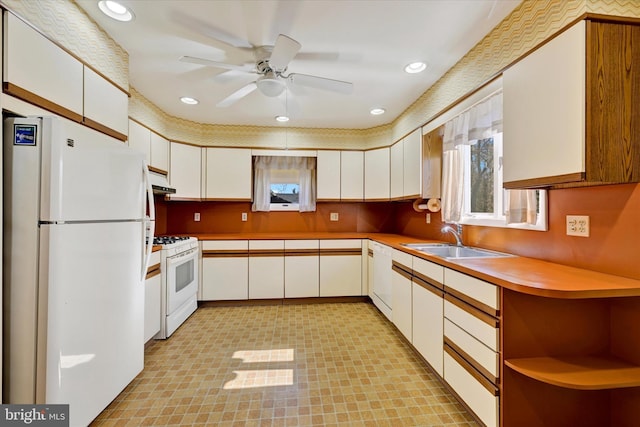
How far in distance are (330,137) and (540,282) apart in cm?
319

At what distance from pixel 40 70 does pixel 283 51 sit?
126 cm

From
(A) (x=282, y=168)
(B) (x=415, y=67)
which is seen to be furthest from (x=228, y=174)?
(B) (x=415, y=67)

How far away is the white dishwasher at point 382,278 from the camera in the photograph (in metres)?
2.95

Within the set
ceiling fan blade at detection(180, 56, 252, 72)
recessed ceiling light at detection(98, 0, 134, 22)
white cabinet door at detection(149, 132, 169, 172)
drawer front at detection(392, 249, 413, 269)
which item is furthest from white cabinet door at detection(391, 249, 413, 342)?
white cabinet door at detection(149, 132, 169, 172)

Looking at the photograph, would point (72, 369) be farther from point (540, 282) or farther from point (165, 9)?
point (540, 282)

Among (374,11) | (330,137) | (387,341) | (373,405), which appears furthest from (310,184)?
(373,405)

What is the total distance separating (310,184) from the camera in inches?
162

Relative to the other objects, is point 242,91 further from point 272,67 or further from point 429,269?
point 429,269

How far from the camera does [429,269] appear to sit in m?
2.05

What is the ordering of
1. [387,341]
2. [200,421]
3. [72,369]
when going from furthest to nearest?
1. [387,341]
2. [200,421]
3. [72,369]

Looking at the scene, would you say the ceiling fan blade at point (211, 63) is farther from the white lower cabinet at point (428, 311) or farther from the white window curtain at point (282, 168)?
the white lower cabinet at point (428, 311)

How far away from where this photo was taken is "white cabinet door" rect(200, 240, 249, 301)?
11.4 feet

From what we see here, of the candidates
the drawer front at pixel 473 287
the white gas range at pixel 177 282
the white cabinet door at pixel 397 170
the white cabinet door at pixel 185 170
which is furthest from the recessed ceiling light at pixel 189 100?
the drawer front at pixel 473 287

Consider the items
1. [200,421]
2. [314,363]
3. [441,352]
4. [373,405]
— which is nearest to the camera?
[200,421]
